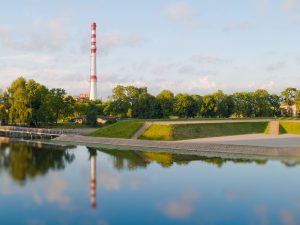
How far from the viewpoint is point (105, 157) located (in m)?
38.4

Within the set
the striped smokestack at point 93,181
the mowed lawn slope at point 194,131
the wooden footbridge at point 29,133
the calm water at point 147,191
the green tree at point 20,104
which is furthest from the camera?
the green tree at point 20,104

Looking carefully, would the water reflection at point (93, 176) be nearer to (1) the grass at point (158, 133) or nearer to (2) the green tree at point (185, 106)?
(1) the grass at point (158, 133)

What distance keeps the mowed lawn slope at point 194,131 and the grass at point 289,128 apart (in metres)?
3.31

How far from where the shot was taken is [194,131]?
53.9 metres

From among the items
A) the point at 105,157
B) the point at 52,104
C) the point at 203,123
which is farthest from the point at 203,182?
the point at 52,104

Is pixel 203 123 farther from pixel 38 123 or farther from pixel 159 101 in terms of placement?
pixel 38 123

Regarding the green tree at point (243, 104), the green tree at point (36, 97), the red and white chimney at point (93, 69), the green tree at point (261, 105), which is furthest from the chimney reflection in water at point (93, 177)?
the red and white chimney at point (93, 69)

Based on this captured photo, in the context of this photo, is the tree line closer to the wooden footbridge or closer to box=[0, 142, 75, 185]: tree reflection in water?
the wooden footbridge

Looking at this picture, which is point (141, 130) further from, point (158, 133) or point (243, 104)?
point (243, 104)

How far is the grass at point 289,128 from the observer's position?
60.3 meters

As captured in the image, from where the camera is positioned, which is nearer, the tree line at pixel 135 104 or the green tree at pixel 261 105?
the tree line at pixel 135 104

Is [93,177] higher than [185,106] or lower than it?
lower

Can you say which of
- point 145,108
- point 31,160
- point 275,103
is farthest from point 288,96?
point 31,160

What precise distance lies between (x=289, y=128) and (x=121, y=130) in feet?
99.7
